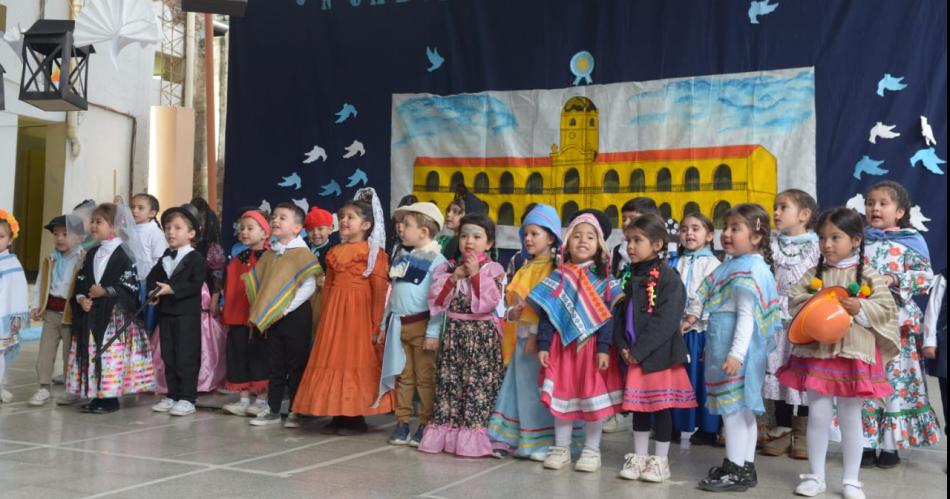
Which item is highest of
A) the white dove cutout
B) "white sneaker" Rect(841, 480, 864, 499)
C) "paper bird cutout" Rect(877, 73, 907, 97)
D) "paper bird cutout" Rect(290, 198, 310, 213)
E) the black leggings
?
the white dove cutout

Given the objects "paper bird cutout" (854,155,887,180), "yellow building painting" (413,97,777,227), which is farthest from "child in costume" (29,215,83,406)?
"paper bird cutout" (854,155,887,180)

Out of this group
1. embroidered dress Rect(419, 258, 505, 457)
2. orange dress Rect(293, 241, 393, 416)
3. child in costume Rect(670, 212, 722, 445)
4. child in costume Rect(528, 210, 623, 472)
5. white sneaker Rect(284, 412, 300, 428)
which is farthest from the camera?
white sneaker Rect(284, 412, 300, 428)

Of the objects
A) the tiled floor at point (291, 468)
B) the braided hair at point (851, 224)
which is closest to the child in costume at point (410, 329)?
the tiled floor at point (291, 468)

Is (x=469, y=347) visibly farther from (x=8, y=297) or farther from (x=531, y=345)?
(x=8, y=297)

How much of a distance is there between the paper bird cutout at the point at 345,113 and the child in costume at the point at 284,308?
7.41ft

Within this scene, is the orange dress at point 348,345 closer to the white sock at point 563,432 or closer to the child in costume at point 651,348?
the white sock at point 563,432

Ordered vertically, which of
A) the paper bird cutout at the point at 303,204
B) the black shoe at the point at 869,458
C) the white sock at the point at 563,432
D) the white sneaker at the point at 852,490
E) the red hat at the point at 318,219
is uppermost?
the paper bird cutout at the point at 303,204

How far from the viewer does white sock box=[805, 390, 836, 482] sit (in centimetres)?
405

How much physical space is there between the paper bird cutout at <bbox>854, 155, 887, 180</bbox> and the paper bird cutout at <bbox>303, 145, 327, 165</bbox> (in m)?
4.22

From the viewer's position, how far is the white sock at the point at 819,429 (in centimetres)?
405

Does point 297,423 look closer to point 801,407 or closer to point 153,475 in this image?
point 153,475

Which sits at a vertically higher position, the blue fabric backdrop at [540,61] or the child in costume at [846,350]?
the blue fabric backdrop at [540,61]

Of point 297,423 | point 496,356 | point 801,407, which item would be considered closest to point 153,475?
point 297,423

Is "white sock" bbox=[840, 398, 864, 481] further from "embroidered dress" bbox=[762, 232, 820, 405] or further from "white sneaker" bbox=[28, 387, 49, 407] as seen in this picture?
"white sneaker" bbox=[28, 387, 49, 407]
